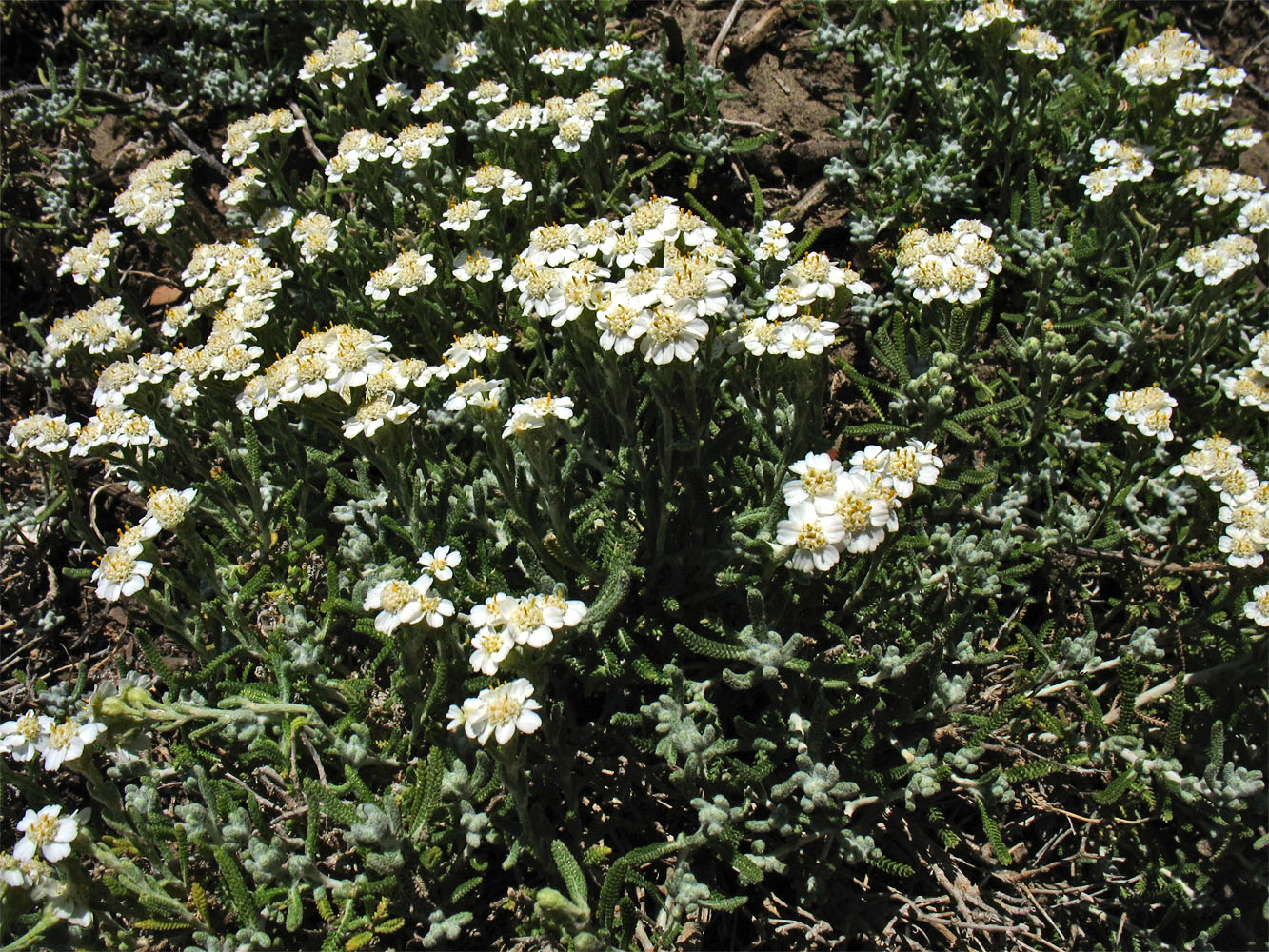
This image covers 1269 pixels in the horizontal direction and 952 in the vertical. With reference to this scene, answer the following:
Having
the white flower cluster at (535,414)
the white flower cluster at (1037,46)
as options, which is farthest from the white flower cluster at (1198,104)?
the white flower cluster at (535,414)

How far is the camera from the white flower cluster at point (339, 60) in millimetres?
3531

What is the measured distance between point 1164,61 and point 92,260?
3959 mm

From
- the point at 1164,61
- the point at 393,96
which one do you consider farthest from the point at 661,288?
the point at 1164,61

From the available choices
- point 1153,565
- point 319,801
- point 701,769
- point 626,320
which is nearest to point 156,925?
point 319,801

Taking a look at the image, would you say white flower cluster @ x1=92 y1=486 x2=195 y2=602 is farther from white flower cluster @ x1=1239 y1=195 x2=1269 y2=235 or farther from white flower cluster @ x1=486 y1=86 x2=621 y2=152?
white flower cluster @ x1=1239 y1=195 x2=1269 y2=235

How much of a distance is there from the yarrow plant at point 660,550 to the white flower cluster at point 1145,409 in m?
0.01

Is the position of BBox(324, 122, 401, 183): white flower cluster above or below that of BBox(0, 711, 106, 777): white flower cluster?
above

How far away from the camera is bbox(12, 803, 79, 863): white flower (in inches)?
86.0

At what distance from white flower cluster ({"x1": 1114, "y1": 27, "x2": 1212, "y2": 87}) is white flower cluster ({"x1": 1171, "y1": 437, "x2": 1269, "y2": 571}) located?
1.49 m

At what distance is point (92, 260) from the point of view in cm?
337

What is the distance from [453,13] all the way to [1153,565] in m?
3.58

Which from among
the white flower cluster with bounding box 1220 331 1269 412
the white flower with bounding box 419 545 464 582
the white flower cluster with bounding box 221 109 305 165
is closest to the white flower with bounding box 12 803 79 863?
the white flower with bounding box 419 545 464 582

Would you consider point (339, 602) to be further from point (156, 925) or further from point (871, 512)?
point (871, 512)

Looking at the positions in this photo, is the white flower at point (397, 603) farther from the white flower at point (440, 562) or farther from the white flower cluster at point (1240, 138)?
the white flower cluster at point (1240, 138)
